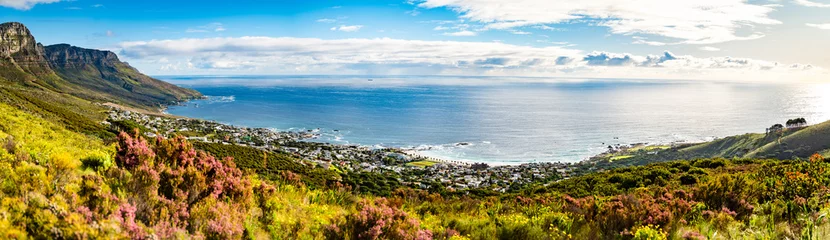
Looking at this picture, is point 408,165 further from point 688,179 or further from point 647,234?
point 647,234

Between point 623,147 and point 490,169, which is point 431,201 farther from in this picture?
point 623,147

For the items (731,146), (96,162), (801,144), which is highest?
(96,162)

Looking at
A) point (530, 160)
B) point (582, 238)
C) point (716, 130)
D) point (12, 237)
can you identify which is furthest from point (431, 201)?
point (716, 130)

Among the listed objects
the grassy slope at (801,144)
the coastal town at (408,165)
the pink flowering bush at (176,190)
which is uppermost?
the pink flowering bush at (176,190)

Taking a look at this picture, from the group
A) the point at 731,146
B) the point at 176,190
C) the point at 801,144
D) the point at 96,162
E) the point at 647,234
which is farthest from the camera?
the point at 731,146

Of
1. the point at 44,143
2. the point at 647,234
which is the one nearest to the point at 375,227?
the point at 647,234

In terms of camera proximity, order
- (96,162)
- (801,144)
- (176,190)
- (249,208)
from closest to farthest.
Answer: (176,190) → (249,208) → (96,162) → (801,144)

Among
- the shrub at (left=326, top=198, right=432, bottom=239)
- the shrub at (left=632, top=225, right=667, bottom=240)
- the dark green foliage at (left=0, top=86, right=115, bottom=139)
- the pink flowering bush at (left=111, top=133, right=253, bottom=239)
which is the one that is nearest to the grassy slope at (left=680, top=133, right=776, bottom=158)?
the shrub at (left=632, top=225, right=667, bottom=240)

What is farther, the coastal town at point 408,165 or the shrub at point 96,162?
the coastal town at point 408,165

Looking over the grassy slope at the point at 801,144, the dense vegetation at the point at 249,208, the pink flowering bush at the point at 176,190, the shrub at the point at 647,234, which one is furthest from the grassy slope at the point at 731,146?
the pink flowering bush at the point at 176,190

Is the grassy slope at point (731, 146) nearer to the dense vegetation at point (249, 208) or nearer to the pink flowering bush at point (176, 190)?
the dense vegetation at point (249, 208)

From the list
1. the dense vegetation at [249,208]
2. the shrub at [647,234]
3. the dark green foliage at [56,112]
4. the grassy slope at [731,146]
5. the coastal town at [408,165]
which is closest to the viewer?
the dense vegetation at [249,208]
